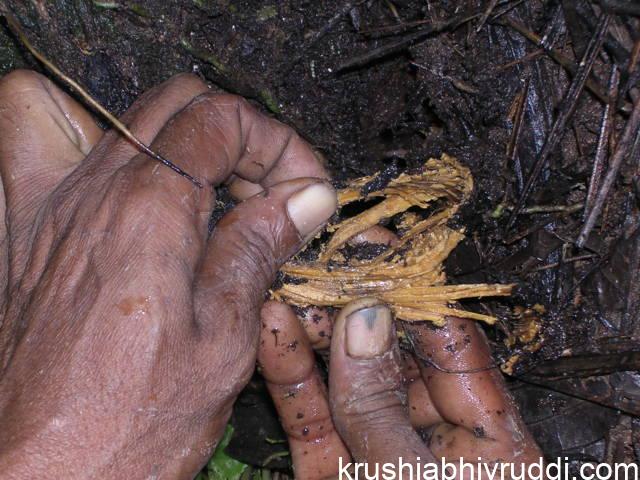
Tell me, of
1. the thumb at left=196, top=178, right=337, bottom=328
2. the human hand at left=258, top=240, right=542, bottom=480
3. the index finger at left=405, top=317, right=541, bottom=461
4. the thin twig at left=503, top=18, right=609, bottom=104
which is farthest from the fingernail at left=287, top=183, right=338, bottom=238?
the thin twig at left=503, top=18, right=609, bottom=104

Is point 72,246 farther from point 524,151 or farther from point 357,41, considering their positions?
point 524,151

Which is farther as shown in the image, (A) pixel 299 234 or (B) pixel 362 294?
Answer: (B) pixel 362 294

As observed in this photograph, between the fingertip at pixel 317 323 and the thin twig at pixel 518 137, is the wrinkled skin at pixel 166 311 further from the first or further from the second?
the thin twig at pixel 518 137

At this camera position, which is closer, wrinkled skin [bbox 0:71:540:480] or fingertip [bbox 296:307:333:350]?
wrinkled skin [bbox 0:71:540:480]

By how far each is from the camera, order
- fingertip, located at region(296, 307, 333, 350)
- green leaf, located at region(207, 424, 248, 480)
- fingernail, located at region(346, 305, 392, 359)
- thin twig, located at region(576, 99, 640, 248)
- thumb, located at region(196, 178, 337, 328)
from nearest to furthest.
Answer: thumb, located at region(196, 178, 337, 328) < thin twig, located at region(576, 99, 640, 248) < fingernail, located at region(346, 305, 392, 359) < fingertip, located at region(296, 307, 333, 350) < green leaf, located at region(207, 424, 248, 480)

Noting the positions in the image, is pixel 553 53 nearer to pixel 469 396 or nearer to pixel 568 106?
pixel 568 106

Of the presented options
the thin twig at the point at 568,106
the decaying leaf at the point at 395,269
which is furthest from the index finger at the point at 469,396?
the thin twig at the point at 568,106

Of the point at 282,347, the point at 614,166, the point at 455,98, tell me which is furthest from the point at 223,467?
the point at 614,166

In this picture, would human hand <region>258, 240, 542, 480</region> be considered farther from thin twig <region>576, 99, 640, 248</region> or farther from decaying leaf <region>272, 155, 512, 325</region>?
thin twig <region>576, 99, 640, 248</region>

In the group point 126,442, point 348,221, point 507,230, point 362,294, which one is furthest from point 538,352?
point 126,442
